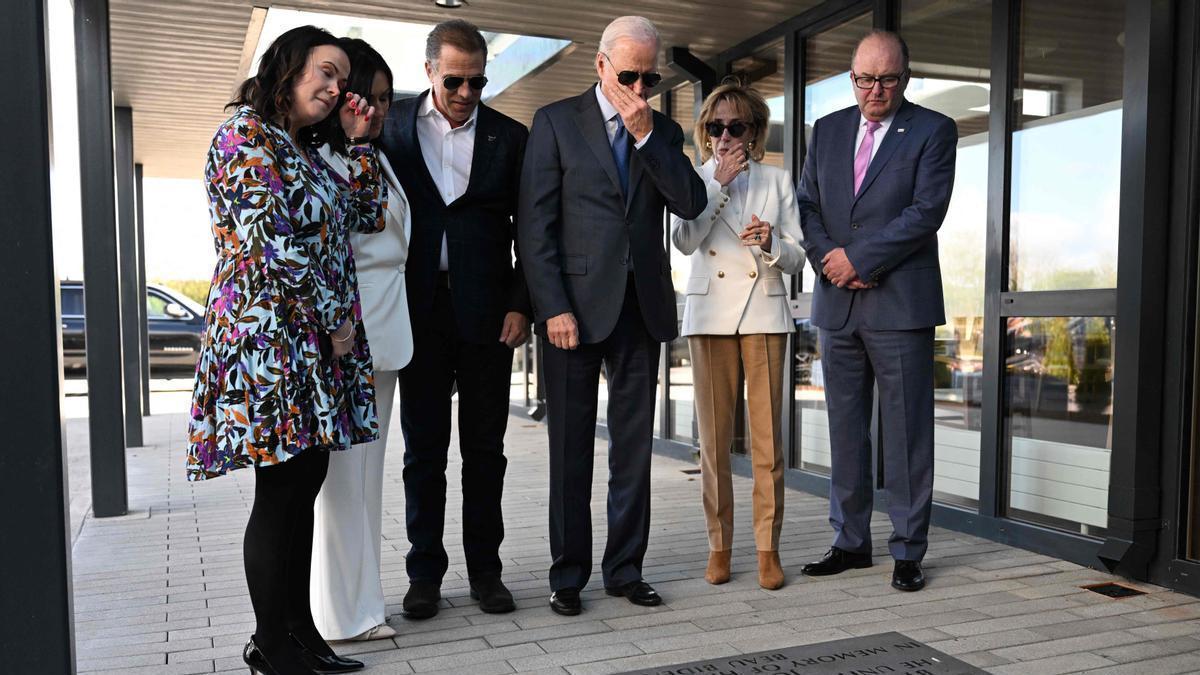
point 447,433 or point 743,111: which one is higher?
point 743,111

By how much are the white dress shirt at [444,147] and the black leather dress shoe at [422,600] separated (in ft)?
4.17

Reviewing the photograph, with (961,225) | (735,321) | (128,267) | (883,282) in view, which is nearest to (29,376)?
(735,321)

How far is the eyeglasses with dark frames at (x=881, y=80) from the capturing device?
11.5ft

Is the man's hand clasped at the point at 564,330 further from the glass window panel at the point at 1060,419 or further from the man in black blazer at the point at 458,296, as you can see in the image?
the glass window panel at the point at 1060,419

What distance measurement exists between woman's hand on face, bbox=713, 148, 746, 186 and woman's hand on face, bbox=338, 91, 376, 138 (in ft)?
4.24

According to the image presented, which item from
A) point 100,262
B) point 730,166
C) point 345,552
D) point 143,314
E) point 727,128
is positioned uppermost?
point 727,128

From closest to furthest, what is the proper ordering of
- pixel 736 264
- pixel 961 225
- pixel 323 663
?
pixel 323 663 < pixel 736 264 < pixel 961 225

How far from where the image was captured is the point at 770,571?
11.5ft

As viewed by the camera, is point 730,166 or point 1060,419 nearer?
point 730,166

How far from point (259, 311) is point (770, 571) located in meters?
2.07

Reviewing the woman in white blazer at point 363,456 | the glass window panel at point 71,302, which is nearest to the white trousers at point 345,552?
the woman in white blazer at point 363,456

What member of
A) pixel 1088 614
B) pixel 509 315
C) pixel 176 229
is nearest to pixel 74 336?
pixel 176 229

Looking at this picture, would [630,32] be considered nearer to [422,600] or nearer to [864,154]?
[864,154]

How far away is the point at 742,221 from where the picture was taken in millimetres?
3576
